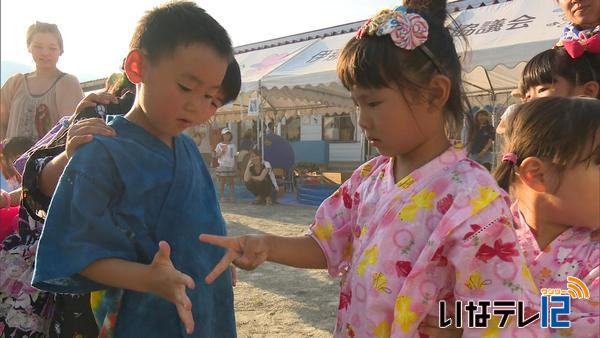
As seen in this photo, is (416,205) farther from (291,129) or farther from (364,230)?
(291,129)

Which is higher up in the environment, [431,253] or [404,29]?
[404,29]

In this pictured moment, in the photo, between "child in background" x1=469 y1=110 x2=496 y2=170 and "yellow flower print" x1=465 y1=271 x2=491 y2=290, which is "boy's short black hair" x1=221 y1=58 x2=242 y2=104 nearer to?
"yellow flower print" x1=465 y1=271 x2=491 y2=290

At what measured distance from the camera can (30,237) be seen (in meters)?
1.90

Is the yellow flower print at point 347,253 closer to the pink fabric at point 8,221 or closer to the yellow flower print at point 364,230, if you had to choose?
the yellow flower print at point 364,230

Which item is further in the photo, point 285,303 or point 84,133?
point 285,303

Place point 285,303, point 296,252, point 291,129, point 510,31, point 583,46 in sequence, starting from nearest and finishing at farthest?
point 296,252 → point 583,46 → point 285,303 → point 510,31 → point 291,129

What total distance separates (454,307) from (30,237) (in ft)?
5.15

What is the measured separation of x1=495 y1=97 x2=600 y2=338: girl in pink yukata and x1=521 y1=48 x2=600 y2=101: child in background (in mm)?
644

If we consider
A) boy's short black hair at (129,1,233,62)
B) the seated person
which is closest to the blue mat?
the seated person

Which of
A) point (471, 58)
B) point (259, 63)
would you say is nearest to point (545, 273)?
point (471, 58)

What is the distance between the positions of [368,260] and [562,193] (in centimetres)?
59

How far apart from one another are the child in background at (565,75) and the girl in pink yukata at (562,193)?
2.11ft

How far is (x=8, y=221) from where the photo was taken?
1951 mm

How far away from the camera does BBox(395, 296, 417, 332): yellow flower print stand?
3.71ft
